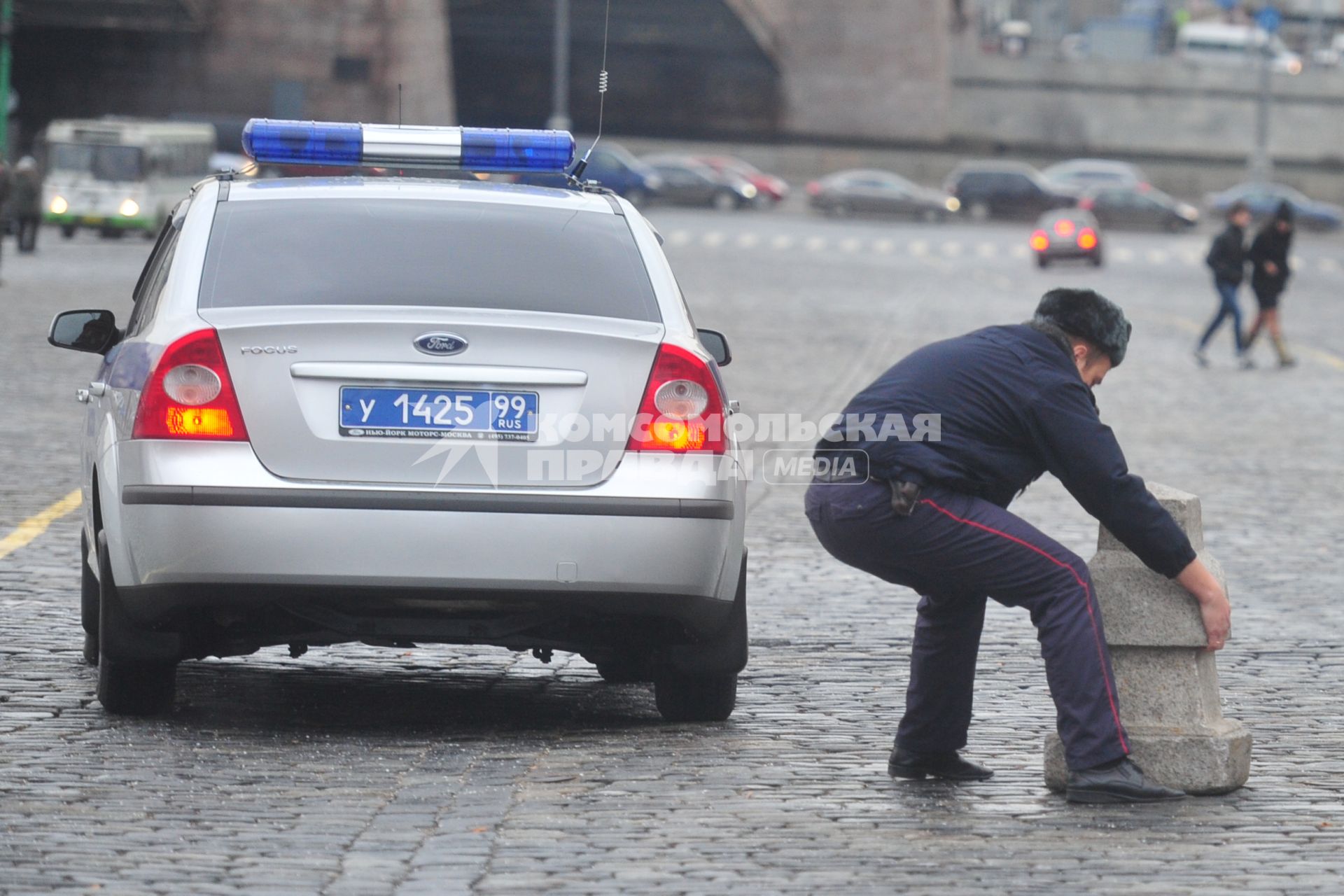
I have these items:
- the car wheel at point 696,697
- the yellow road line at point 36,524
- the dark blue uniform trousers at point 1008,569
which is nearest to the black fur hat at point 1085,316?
the dark blue uniform trousers at point 1008,569

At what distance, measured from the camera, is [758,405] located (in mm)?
17609

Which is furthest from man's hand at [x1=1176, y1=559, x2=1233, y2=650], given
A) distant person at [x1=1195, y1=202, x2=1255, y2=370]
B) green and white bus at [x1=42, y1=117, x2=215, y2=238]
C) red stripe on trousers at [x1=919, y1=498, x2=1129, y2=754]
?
green and white bus at [x1=42, y1=117, x2=215, y2=238]

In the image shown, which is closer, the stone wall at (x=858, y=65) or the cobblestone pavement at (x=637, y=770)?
the cobblestone pavement at (x=637, y=770)

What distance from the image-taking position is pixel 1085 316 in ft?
18.7

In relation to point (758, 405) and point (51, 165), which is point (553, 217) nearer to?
point (758, 405)

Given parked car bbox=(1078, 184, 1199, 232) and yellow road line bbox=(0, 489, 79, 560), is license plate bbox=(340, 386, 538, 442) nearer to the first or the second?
yellow road line bbox=(0, 489, 79, 560)

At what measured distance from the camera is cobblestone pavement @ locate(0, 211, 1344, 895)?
491cm

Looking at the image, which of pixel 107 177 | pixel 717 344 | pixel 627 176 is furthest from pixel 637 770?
pixel 627 176

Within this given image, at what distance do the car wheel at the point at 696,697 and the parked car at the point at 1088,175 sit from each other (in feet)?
197

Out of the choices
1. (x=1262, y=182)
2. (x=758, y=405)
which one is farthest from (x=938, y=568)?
(x=1262, y=182)

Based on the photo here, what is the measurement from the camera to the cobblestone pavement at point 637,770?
16.1 ft

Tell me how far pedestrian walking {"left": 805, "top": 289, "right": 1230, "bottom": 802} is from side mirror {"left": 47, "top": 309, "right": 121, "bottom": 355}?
8.22 ft

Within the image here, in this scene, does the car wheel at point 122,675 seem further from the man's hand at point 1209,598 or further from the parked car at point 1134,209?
the parked car at point 1134,209

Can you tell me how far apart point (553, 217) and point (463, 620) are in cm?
127
